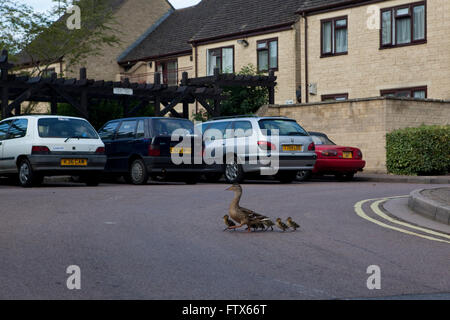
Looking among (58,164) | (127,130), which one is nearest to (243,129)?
(127,130)

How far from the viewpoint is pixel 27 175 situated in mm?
16094

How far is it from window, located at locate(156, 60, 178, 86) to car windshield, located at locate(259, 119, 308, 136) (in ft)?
74.6

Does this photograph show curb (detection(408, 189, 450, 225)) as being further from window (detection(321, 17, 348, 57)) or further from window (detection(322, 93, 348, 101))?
window (detection(321, 17, 348, 57))

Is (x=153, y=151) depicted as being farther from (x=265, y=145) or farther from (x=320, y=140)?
(x=320, y=140)

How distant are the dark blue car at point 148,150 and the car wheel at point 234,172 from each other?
0.71 metres

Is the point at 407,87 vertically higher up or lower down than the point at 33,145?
higher up

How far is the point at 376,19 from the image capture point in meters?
28.2

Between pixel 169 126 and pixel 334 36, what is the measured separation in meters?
14.5

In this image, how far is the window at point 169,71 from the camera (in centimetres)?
4013

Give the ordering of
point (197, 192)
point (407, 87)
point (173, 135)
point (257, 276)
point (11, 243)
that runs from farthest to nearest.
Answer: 1. point (407, 87)
2. point (173, 135)
3. point (197, 192)
4. point (11, 243)
5. point (257, 276)

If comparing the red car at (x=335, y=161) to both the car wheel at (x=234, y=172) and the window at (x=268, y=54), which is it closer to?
the car wheel at (x=234, y=172)
